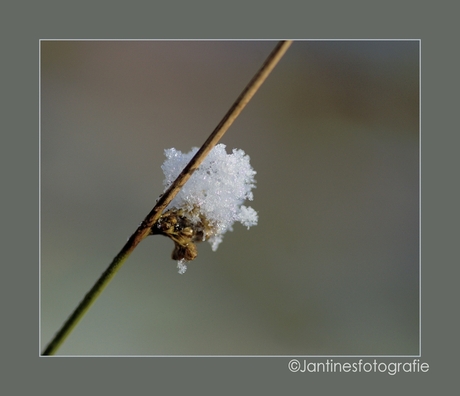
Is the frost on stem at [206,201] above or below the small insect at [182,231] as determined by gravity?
above

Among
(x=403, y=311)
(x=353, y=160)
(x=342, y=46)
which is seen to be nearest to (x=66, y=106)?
(x=342, y=46)

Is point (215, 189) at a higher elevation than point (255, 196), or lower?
lower

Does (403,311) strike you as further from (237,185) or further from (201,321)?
(237,185)

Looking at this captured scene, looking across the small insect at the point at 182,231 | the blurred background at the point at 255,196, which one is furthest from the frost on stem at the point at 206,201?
the blurred background at the point at 255,196

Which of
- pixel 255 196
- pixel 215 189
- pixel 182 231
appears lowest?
pixel 182 231

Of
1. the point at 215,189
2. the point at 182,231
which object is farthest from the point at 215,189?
the point at 182,231

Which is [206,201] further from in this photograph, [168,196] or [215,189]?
[168,196]

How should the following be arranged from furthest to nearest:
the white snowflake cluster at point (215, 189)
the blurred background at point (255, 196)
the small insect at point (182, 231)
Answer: the blurred background at point (255, 196) → the white snowflake cluster at point (215, 189) → the small insect at point (182, 231)

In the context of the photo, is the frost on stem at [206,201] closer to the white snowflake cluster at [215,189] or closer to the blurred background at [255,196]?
the white snowflake cluster at [215,189]
